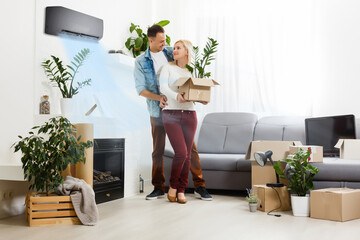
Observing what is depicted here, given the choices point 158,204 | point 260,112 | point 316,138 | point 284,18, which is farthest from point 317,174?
point 284,18

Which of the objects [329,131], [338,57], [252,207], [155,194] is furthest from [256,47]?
[252,207]

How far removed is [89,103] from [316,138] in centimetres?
193

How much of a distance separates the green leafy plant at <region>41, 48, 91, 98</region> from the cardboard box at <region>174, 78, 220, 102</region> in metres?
0.69

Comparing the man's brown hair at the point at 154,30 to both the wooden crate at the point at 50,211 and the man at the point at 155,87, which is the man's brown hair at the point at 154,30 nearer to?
the man at the point at 155,87

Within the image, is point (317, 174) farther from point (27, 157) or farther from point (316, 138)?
point (27, 157)

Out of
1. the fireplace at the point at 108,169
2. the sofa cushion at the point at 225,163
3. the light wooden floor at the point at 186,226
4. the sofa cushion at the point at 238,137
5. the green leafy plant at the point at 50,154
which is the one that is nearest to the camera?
the light wooden floor at the point at 186,226

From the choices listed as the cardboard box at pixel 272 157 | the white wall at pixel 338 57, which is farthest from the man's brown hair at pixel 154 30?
the white wall at pixel 338 57

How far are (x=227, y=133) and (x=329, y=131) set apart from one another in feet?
3.48

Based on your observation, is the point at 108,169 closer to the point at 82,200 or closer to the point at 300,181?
the point at 82,200

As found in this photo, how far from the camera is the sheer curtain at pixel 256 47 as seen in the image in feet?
14.6

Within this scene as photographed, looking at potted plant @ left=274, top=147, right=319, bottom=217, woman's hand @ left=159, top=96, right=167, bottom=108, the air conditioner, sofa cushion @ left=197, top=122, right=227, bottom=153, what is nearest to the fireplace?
woman's hand @ left=159, top=96, right=167, bottom=108

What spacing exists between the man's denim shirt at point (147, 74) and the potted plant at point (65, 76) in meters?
0.52

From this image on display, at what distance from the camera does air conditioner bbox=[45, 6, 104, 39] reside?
2875 millimetres

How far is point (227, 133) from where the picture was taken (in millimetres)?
4465
